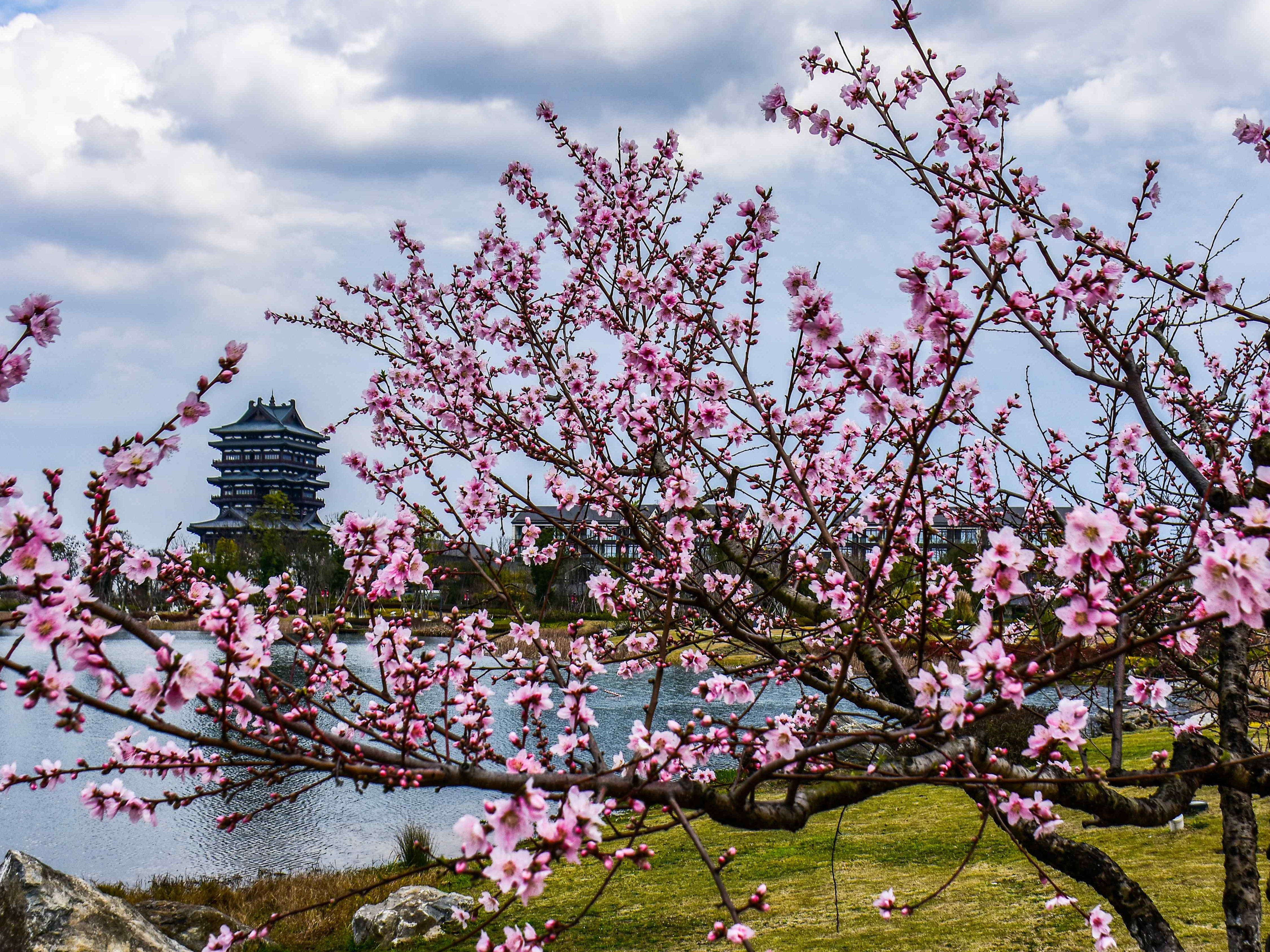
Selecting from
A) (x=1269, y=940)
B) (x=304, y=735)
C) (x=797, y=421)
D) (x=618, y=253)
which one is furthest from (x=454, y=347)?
(x=1269, y=940)

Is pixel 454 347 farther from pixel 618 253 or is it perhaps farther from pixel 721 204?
pixel 721 204

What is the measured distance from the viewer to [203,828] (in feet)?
41.6

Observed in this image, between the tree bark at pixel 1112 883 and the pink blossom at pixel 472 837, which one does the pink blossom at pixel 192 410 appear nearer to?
the pink blossom at pixel 472 837

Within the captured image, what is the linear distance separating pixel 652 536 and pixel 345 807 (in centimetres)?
1118

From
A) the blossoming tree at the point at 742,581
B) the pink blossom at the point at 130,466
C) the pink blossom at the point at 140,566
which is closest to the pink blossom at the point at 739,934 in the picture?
the blossoming tree at the point at 742,581

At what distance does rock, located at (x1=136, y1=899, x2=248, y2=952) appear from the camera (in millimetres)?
7352

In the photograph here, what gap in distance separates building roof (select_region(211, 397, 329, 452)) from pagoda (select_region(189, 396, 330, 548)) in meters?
0.06

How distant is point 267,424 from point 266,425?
0.45 feet

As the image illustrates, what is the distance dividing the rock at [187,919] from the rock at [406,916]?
3.42 ft

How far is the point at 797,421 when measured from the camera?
4.14 meters

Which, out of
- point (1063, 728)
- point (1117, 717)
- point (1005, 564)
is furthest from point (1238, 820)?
point (1005, 564)

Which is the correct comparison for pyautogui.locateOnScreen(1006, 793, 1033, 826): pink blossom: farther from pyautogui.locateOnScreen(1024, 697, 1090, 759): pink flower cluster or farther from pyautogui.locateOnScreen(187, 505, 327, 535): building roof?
pyautogui.locateOnScreen(187, 505, 327, 535): building roof

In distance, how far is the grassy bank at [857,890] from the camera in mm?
5258

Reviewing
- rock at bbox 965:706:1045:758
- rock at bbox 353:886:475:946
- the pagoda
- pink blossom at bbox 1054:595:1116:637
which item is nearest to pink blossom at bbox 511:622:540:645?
pink blossom at bbox 1054:595:1116:637
